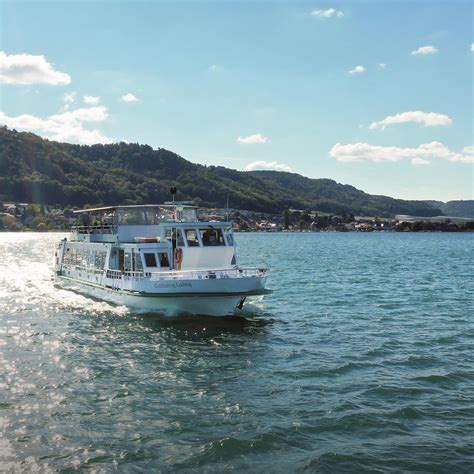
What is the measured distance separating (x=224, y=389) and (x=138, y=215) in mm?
21296

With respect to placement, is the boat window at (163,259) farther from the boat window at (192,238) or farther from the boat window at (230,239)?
the boat window at (230,239)

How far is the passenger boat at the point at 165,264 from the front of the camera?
91.6 feet

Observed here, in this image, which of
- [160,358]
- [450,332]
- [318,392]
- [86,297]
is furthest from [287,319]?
[86,297]

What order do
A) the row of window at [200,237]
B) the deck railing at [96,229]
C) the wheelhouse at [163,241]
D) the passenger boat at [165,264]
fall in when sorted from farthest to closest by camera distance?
1. the deck railing at [96,229]
2. the row of window at [200,237]
3. the wheelhouse at [163,241]
4. the passenger boat at [165,264]

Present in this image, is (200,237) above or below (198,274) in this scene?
above

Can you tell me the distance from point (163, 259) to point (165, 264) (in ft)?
1.09

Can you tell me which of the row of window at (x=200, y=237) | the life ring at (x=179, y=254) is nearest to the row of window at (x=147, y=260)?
the life ring at (x=179, y=254)

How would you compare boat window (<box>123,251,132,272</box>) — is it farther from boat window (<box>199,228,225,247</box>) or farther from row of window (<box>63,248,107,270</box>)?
boat window (<box>199,228,225,247</box>)

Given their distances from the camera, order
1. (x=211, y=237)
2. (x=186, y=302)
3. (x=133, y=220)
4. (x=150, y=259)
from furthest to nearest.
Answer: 1. (x=133, y=220)
2. (x=150, y=259)
3. (x=211, y=237)
4. (x=186, y=302)

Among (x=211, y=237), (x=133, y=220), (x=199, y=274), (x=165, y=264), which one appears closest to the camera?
(x=199, y=274)

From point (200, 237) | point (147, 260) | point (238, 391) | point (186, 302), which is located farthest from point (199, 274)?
point (238, 391)

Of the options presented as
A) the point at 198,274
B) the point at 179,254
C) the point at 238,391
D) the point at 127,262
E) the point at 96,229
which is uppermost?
the point at 96,229

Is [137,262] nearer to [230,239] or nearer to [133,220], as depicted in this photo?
[133,220]

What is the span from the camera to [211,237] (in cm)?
3136
